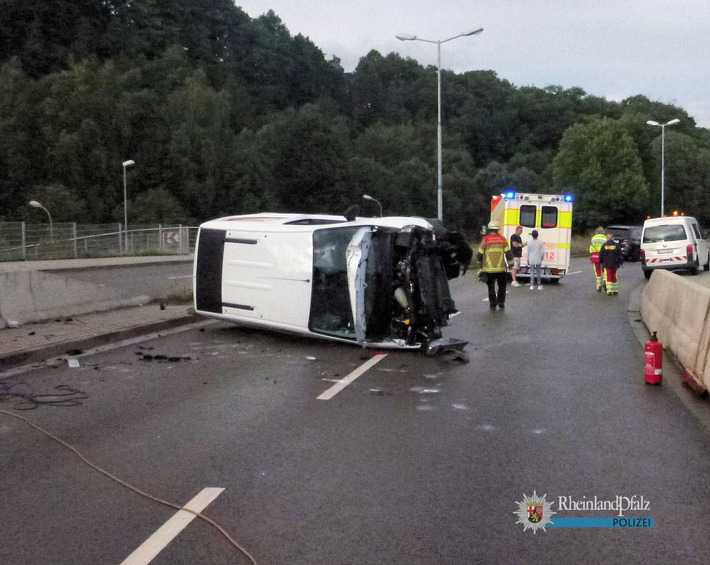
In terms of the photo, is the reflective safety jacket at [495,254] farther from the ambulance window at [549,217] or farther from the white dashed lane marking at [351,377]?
the ambulance window at [549,217]

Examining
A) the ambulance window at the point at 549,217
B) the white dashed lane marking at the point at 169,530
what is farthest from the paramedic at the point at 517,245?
the white dashed lane marking at the point at 169,530

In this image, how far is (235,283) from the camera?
520 inches

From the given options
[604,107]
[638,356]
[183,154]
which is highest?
[604,107]

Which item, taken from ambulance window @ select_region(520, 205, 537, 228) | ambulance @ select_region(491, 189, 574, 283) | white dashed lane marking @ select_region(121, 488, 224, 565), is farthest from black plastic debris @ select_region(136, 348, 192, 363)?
ambulance window @ select_region(520, 205, 537, 228)

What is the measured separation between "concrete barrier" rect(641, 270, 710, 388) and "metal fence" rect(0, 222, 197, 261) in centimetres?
2912

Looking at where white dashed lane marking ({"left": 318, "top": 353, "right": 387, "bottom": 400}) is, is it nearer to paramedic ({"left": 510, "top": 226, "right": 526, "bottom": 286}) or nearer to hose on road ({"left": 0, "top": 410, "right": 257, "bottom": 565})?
hose on road ({"left": 0, "top": 410, "right": 257, "bottom": 565})

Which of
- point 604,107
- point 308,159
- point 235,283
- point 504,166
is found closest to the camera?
point 235,283

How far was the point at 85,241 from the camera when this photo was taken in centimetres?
4150

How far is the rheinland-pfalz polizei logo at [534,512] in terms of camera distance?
5.16m

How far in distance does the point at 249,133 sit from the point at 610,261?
77.7m

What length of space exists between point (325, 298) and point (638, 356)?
4.19m

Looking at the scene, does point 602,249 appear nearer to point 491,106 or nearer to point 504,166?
point 504,166

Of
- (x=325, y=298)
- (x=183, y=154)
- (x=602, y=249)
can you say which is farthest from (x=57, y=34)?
(x=325, y=298)

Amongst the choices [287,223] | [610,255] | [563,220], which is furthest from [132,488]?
[563,220]
